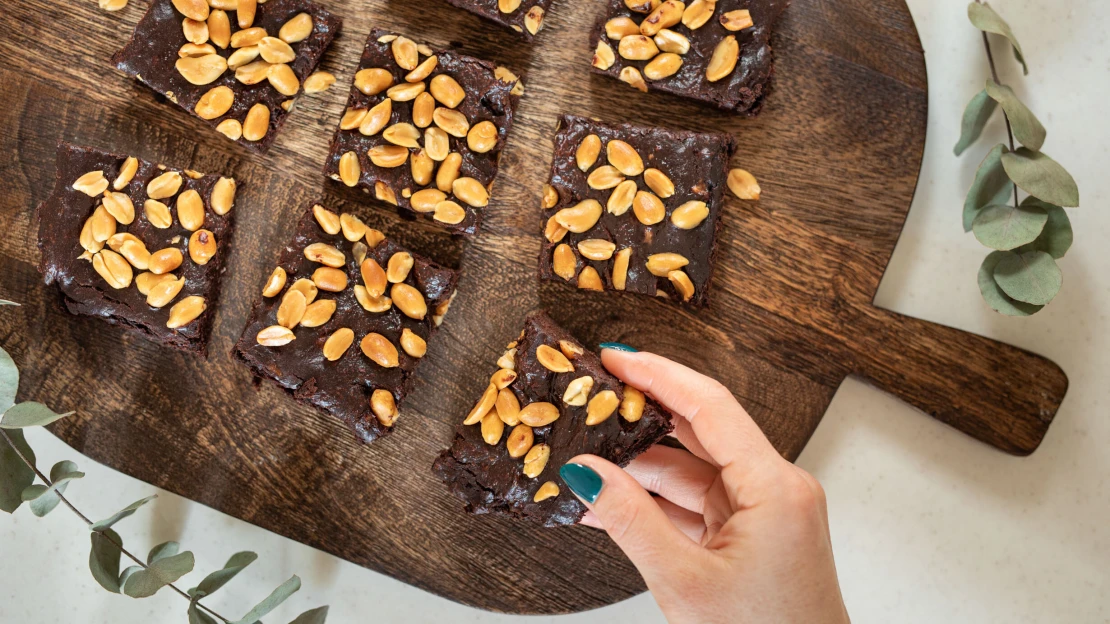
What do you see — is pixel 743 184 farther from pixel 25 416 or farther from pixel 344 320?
pixel 25 416

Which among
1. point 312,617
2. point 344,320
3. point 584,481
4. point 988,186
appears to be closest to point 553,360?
point 584,481

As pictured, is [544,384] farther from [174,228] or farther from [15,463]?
[15,463]

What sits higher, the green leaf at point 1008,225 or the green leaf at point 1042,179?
the green leaf at point 1042,179

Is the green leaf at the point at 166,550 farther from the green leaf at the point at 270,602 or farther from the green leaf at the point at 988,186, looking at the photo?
the green leaf at the point at 988,186

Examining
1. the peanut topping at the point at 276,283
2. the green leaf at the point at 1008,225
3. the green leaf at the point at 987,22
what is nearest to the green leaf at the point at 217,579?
the peanut topping at the point at 276,283

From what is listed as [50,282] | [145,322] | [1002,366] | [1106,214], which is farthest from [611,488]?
[1106,214]

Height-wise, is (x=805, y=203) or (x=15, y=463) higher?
(x=805, y=203)
